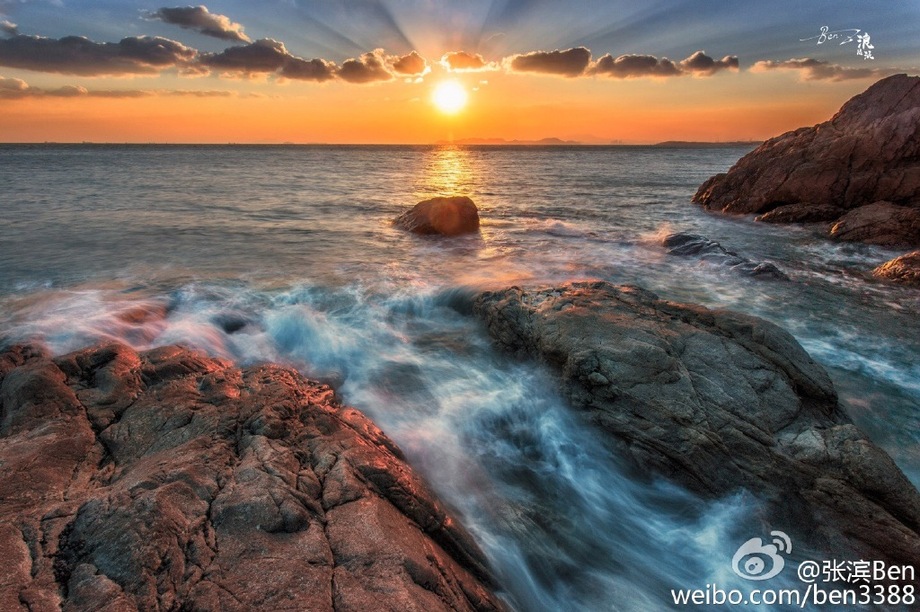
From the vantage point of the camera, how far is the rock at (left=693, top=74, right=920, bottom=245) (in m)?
19.6

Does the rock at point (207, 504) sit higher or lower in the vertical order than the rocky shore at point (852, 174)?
lower

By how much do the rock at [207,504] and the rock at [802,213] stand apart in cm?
2378

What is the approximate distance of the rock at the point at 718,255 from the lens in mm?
13539

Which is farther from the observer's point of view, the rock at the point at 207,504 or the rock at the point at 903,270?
the rock at the point at 903,270

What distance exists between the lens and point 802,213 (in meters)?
21.3

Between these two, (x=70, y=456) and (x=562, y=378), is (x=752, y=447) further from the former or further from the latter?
(x=70, y=456)

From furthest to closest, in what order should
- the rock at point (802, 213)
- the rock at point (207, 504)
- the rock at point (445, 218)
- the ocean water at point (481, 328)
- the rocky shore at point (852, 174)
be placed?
the rock at point (802, 213), the rock at point (445, 218), the rocky shore at point (852, 174), the ocean water at point (481, 328), the rock at point (207, 504)

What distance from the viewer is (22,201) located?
2508 cm

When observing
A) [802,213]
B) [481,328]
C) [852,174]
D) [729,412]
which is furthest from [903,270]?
[481,328]

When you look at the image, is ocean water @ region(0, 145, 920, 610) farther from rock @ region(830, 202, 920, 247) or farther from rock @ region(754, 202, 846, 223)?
rock @ region(754, 202, 846, 223)

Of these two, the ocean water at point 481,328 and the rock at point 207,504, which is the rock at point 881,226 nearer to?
the ocean water at point 481,328

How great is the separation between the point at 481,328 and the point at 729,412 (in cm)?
494

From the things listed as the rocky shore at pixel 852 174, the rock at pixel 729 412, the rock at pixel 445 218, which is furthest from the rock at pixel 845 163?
the rock at pixel 729 412

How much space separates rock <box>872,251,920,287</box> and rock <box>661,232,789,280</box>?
2595 mm
